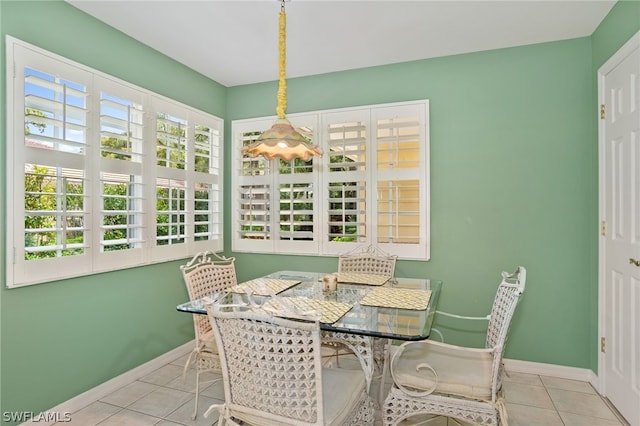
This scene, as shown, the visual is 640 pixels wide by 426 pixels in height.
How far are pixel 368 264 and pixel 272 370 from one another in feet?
5.73

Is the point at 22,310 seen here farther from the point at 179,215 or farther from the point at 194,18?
the point at 194,18

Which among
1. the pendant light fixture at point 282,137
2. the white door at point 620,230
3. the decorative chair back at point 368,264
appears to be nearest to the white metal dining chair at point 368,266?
the decorative chair back at point 368,264

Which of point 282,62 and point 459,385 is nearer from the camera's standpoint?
point 459,385

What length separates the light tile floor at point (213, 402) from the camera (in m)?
2.18

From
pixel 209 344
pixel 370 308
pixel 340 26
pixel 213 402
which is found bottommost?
pixel 213 402

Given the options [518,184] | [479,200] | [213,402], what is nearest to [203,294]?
[213,402]

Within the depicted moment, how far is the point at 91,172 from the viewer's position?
2.39 metres

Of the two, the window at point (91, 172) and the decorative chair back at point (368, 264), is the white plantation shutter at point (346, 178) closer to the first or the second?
the decorative chair back at point (368, 264)

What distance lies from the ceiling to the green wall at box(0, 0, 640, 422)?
0.46ft

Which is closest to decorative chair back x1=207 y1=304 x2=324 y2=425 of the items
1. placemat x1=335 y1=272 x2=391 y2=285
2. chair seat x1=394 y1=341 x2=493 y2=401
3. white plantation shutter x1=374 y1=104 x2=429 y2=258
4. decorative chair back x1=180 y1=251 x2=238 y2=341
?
chair seat x1=394 y1=341 x2=493 y2=401

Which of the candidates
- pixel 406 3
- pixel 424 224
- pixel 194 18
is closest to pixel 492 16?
pixel 406 3

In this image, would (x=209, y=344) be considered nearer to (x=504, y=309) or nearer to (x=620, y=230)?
(x=504, y=309)

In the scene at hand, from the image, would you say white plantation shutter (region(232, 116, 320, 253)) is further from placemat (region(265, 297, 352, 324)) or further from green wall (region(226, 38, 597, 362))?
placemat (region(265, 297, 352, 324))

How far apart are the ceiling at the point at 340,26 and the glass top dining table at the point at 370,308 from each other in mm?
1879
